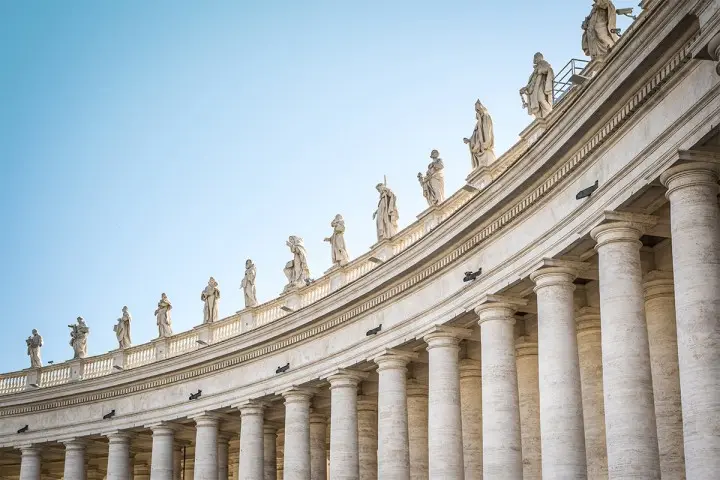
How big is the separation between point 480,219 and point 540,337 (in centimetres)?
851

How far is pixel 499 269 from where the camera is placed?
55125 millimetres

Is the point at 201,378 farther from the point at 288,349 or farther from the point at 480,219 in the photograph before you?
the point at 480,219

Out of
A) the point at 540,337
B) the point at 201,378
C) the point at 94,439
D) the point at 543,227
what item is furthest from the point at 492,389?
the point at 94,439

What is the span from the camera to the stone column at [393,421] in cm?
6475

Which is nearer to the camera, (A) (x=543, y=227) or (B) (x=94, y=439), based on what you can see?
(A) (x=543, y=227)

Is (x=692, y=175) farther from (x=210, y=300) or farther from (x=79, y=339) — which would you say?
(x=79, y=339)

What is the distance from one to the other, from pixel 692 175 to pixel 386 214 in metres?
34.6

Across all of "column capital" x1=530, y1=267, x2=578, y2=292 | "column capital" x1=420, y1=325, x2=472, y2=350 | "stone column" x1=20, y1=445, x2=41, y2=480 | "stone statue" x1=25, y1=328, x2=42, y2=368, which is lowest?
"stone column" x1=20, y1=445, x2=41, y2=480

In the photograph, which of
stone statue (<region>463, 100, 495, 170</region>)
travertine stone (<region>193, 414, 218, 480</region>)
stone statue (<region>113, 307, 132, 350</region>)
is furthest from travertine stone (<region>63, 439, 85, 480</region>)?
stone statue (<region>463, 100, 495, 170</region>)

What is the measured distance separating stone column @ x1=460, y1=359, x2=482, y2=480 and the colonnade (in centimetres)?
9

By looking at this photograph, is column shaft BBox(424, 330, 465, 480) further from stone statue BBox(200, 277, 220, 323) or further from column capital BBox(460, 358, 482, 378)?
stone statue BBox(200, 277, 220, 323)

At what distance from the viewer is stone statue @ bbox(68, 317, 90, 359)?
10294cm

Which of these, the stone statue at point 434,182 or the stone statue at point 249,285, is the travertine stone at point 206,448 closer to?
the stone statue at point 249,285

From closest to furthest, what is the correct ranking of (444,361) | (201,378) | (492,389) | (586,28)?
(586,28) < (492,389) < (444,361) < (201,378)
